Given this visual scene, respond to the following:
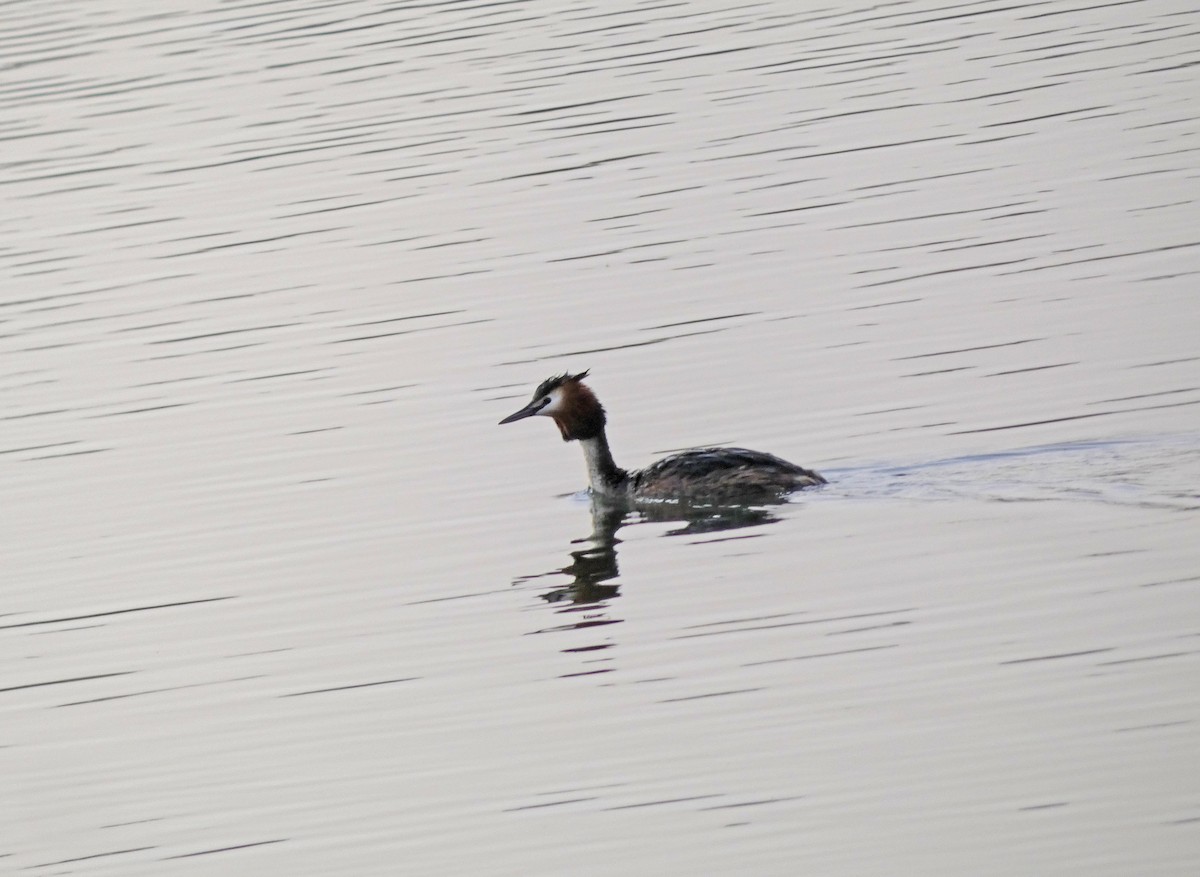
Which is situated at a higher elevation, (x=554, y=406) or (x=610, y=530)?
(x=554, y=406)

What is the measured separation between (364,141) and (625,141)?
398 cm

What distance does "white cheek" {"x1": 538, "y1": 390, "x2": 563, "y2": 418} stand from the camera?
→ 1420 cm

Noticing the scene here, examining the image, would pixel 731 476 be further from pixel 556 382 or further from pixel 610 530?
pixel 556 382

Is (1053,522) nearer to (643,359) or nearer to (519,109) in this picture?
(643,359)

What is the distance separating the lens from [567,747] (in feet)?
30.6

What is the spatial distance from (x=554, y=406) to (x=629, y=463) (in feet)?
2.43

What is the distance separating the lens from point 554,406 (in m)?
14.2

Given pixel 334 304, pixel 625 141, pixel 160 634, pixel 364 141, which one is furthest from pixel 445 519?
pixel 364 141

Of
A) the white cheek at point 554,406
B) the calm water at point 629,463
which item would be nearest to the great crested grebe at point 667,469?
the white cheek at point 554,406

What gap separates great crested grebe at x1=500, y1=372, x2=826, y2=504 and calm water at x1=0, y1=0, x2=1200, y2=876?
0.21 meters

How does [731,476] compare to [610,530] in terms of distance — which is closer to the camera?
[731,476]

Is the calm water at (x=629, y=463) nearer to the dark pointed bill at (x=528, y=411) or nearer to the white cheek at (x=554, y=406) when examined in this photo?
the dark pointed bill at (x=528, y=411)

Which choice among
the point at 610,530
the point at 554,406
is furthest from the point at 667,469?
the point at 554,406

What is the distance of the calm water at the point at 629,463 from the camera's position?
875cm
